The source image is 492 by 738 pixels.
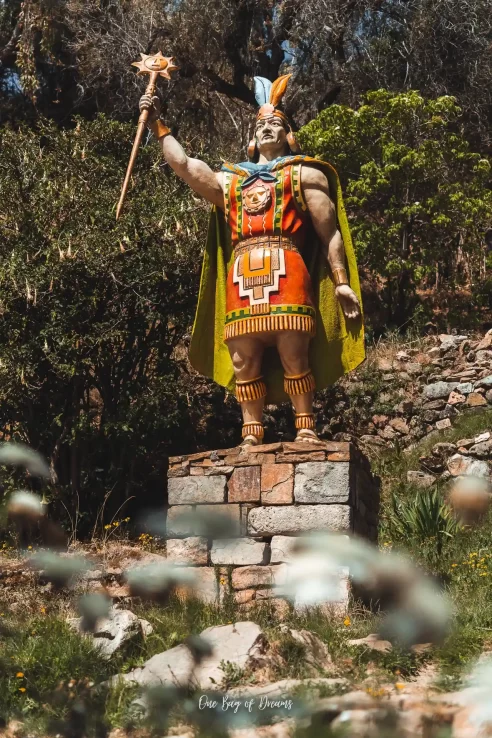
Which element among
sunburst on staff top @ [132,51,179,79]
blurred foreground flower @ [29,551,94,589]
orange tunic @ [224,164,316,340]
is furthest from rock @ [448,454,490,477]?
sunburst on staff top @ [132,51,179,79]

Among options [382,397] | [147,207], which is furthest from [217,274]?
[382,397]

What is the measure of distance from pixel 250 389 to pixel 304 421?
18.4 inches

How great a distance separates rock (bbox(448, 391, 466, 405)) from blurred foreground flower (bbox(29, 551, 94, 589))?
5.68 meters

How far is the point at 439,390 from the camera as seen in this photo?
12.5 m

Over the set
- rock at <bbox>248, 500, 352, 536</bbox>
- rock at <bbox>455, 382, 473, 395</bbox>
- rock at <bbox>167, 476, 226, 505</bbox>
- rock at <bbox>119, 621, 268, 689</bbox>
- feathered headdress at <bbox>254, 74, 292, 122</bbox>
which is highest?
feathered headdress at <bbox>254, 74, 292, 122</bbox>

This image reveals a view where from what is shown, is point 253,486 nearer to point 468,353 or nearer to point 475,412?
point 475,412

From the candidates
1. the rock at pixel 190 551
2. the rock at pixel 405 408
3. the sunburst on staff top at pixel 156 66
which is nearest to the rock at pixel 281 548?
the rock at pixel 190 551

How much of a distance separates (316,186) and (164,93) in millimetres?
12000

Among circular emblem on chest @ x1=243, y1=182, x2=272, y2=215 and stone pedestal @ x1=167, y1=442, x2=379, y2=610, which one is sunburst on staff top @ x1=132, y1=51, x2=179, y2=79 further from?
stone pedestal @ x1=167, y1=442, x2=379, y2=610

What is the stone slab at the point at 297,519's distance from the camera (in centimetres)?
673

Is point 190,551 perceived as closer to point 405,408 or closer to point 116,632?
point 116,632

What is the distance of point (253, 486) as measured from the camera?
6.97 metres

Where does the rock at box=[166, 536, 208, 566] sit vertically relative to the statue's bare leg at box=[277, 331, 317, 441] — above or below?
below

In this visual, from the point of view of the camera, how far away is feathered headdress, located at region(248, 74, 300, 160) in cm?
782
